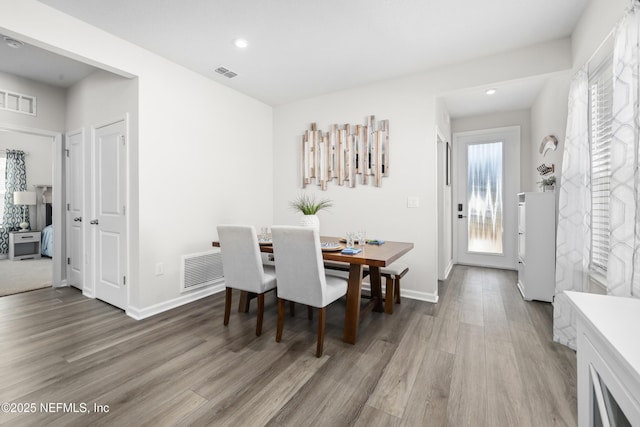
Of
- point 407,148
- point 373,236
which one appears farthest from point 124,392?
point 407,148

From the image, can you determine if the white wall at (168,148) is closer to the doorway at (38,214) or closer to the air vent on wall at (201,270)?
the air vent on wall at (201,270)

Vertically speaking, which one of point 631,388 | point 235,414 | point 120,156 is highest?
point 120,156

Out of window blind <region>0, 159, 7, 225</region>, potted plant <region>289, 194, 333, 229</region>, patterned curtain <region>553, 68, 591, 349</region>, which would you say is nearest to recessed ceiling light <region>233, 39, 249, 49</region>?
potted plant <region>289, 194, 333, 229</region>

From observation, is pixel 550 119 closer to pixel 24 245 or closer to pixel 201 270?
pixel 201 270

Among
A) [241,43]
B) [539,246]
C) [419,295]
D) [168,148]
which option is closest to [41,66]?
[168,148]

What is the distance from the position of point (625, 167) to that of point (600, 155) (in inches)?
29.4

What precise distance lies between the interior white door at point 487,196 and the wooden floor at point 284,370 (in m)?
2.03

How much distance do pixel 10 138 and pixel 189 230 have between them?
550 centimetres

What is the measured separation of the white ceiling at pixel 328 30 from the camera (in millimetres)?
2174

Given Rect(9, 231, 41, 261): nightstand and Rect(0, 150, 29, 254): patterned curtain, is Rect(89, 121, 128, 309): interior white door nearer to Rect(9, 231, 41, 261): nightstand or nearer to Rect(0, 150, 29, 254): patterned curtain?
Rect(9, 231, 41, 261): nightstand

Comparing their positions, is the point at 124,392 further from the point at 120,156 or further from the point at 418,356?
the point at 120,156

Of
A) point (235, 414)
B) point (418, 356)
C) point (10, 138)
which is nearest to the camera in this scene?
point (235, 414)

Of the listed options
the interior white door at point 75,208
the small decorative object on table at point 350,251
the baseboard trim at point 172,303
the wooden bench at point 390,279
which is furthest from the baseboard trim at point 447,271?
the interior white door at point 75,208

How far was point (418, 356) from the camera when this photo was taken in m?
2.07
